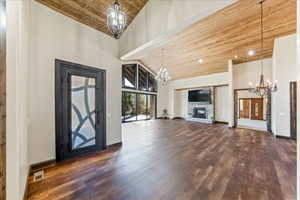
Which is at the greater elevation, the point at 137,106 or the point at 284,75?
the point at 284,75

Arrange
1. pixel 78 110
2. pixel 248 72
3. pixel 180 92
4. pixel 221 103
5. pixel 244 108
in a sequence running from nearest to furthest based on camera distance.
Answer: pixel 78 110
pixel 248 72
pixel 221 103
pixel 180 92
pixel 244 108

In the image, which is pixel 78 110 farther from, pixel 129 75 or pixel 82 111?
pixel 129 75

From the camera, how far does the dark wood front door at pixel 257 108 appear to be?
36.3 feet

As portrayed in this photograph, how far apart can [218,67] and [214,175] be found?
286 inches

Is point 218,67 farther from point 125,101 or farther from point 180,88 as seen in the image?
point 125,101

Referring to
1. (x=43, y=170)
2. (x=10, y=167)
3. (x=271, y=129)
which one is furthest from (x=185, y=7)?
(x=271, y=129)

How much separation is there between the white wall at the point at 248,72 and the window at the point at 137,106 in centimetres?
605

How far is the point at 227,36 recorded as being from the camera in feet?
17.6

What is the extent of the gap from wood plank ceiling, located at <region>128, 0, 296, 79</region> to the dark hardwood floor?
11.7 ft

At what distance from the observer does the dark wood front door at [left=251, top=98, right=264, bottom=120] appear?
36.3ft

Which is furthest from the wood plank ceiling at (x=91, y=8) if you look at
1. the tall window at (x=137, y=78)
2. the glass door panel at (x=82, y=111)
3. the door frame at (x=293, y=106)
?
the door frame at (x=293, y=106)

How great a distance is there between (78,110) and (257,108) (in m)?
13.6

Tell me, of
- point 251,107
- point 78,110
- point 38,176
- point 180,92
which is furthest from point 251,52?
point 38,176

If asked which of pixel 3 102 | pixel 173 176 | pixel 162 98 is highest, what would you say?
pixel 162 98
